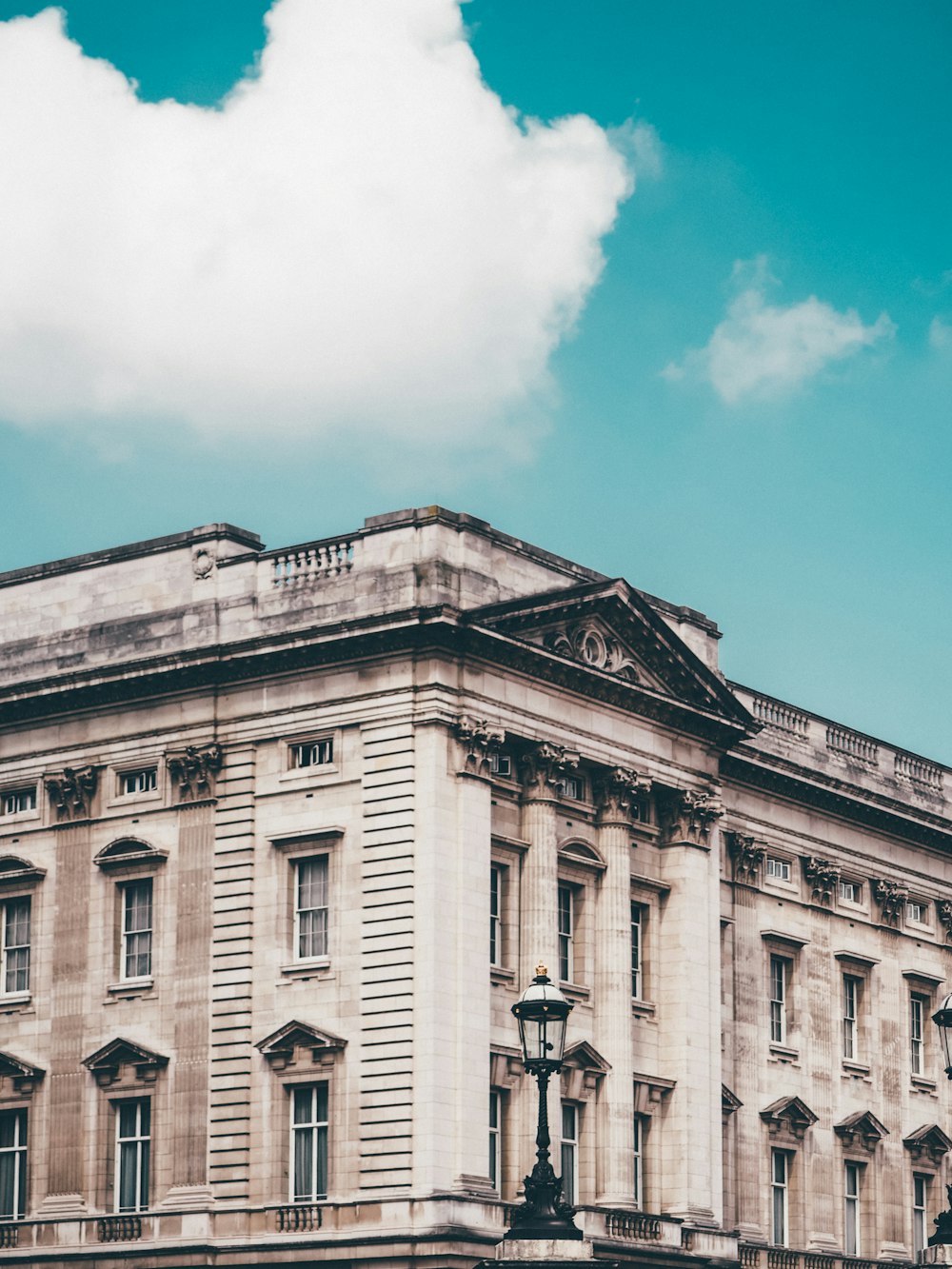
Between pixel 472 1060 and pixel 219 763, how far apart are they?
8555 millimetres

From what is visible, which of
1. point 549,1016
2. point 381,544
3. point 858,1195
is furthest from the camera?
point 858,1195

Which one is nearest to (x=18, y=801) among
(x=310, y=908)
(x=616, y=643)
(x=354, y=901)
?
(x=310, y=908)

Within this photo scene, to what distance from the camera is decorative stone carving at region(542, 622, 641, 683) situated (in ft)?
191

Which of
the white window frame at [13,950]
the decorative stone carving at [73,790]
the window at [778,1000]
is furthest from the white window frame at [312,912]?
the window at [778,1000]

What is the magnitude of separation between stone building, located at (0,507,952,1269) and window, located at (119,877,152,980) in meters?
0.06

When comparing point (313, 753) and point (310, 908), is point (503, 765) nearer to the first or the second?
point (313, 753)

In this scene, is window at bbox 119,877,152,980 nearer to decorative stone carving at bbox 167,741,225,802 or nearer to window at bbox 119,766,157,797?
window at bbox 119,766,157,797

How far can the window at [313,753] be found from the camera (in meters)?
56.1

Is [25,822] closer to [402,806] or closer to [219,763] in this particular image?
[219,763]

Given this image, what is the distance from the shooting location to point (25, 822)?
60.0 m

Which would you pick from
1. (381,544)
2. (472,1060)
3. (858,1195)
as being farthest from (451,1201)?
(858,1195)

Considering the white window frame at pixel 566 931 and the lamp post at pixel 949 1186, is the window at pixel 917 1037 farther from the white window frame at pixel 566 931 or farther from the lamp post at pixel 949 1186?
the lamp post at pixel 949 1186

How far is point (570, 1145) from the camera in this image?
188 feet

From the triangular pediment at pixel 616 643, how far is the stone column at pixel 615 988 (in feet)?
7.80
